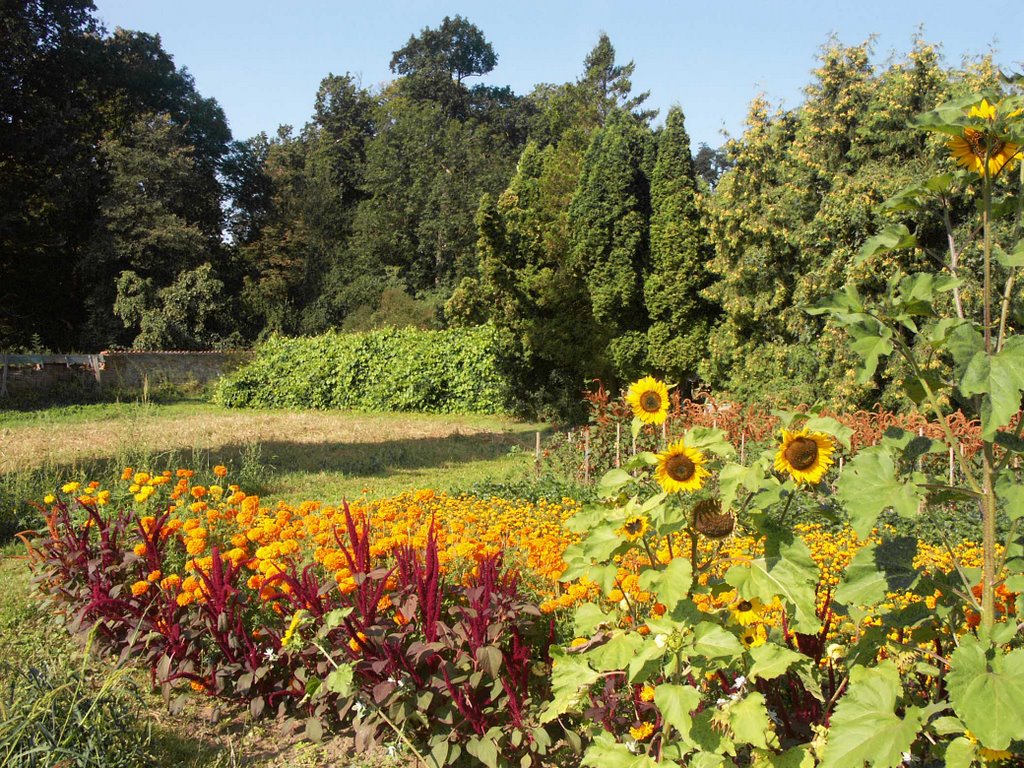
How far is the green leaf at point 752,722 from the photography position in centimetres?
154

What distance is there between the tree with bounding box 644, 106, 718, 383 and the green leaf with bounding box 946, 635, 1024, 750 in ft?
33.5

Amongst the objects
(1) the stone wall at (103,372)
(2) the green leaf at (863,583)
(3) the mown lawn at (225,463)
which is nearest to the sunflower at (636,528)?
(2) the green leaf at (863,583)

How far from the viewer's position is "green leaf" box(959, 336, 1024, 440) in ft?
4.27

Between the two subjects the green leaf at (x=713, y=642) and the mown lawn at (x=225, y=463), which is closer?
the green leaf at (x=713, y=642)

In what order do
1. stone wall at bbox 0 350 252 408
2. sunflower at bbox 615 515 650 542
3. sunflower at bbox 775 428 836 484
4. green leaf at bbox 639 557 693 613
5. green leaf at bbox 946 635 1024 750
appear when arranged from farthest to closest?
stone wall at bbox 0 350 252 408
sunflower at bbox 615 515 650 542
sunflower at bbox 775 428 836 484
green leaf at bbox 639 557 693 613
green leaf at bbox 946 635 1024 750

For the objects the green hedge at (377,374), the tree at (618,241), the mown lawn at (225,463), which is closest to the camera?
the mown lawn at (225,463)

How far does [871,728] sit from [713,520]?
511 mm

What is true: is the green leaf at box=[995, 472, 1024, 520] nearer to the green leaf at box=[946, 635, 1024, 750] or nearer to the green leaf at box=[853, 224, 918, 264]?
the green leaf at box=[946, 635, 1024, 750]

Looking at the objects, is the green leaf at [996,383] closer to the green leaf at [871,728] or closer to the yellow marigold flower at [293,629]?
the green leaf at [871,728]

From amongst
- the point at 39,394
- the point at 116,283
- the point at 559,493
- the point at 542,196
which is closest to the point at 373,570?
the point at 559,493

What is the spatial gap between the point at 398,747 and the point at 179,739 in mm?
811

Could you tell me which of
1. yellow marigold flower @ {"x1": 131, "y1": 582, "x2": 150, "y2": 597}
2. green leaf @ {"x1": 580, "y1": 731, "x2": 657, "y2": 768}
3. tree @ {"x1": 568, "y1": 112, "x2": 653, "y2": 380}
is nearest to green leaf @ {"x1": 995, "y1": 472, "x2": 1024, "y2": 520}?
green leaf @ {"x1": 580, "y1": 731, "x2": 657, "y2": 768}

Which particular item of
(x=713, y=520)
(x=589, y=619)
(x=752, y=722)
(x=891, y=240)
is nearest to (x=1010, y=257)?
(x=891, y=240)

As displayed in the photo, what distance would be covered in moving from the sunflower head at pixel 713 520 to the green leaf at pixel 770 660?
0.25 meters
